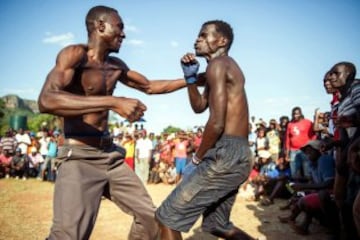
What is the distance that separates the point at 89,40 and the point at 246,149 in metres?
1.73

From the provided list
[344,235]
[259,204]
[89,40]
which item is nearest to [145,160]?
[259,204]

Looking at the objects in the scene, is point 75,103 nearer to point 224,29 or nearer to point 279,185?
point 224,29

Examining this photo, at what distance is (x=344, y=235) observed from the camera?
176 inches

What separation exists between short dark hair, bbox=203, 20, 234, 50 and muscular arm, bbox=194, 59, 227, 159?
1.60ft

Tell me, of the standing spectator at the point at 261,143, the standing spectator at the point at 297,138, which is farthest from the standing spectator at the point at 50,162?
the standing spectator at the point at 297,138

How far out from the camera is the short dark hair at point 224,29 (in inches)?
A: 130

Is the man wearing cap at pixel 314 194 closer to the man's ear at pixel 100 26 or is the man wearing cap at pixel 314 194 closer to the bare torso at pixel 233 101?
the bare torso at pixel 233 101

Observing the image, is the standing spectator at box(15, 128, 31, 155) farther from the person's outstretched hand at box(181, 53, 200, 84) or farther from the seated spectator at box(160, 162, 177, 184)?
the person's outstretched hand at box(181, 53, 200, 84)

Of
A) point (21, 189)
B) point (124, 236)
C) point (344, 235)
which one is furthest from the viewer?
point (21, 189)

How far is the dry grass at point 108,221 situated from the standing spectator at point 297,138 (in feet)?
3.19

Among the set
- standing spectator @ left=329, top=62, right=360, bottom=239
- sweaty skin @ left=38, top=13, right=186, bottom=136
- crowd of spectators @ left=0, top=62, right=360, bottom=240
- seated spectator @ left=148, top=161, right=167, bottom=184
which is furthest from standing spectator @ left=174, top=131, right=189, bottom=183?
sweaty skin @ left=38, top=13, right=186, bottom=136

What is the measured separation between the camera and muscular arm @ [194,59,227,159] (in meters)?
2.85

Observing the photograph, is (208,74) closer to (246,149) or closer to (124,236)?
(246,149)

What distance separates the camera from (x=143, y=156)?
12.6 m
